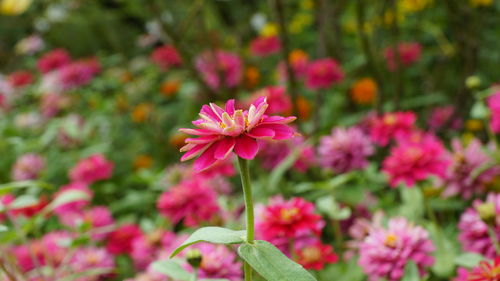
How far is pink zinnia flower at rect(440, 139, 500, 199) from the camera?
1.04m

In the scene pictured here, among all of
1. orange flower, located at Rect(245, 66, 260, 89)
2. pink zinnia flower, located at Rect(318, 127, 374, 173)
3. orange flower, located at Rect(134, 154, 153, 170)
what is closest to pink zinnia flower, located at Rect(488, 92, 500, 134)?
pink zinnia flower, located at Rect(318, 127, 374, 173)

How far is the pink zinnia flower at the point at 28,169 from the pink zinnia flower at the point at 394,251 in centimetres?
121

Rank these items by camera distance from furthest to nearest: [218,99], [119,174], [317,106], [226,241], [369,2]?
[369,2] → [119,174] → [218,99] → [317,106] → [226,241]

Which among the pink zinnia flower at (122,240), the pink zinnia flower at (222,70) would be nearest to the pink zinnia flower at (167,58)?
the pink zinnia flower at (222,70)

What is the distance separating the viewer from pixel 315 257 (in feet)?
2.52

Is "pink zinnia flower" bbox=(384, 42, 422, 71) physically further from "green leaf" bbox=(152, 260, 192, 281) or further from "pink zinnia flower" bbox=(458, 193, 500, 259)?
"green leaf" bbox=(152, 260, 192, 281)

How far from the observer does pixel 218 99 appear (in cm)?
171

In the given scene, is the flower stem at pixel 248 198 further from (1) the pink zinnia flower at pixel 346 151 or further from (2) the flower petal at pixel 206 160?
(1) the pink zinnia flower at pixel 346 151

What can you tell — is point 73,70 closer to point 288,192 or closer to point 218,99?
point 218,99

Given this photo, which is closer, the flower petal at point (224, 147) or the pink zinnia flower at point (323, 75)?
the flower petal at point (224, 147)

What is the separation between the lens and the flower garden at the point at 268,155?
750mm

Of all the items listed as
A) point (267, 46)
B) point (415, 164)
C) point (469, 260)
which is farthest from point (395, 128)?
point (267, 46)

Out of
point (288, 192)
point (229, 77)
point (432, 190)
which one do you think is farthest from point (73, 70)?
point (432, 190)

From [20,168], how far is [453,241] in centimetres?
129
